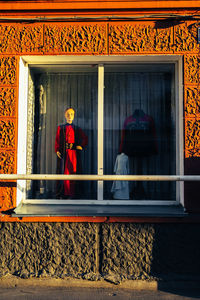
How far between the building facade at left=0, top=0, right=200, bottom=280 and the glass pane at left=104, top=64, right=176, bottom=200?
16mm

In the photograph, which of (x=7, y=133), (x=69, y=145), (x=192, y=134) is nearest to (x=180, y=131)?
(x=192, y=134)

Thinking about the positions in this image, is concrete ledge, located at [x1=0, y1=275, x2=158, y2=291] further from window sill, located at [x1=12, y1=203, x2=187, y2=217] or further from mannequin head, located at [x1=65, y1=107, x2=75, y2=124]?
mannequin head, located at [x1=65, y1=107, x2=75, y2=124]

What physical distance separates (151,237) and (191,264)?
60cm

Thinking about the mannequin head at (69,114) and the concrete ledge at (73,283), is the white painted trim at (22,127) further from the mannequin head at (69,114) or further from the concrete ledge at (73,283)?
the concrete ledge at (73,283)

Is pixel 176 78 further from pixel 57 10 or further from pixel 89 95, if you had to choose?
pixel 57 10

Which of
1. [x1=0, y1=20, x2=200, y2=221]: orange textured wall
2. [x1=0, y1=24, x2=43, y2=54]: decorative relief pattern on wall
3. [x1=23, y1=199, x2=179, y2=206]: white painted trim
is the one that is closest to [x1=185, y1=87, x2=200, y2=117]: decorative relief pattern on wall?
[x1=0, y1=20, x2=200, y2=221]: orange textured wall

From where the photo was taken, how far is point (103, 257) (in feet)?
12.9

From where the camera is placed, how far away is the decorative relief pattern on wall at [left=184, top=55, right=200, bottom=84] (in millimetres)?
4086

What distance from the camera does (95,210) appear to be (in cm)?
407

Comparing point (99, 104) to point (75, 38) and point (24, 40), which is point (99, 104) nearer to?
point (75, 38)

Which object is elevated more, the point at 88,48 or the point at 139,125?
the point at 88,48

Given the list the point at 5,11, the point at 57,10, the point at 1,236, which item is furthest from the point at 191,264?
the point at 5,11

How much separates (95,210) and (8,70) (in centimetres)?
222

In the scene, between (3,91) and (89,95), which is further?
(89,95)
